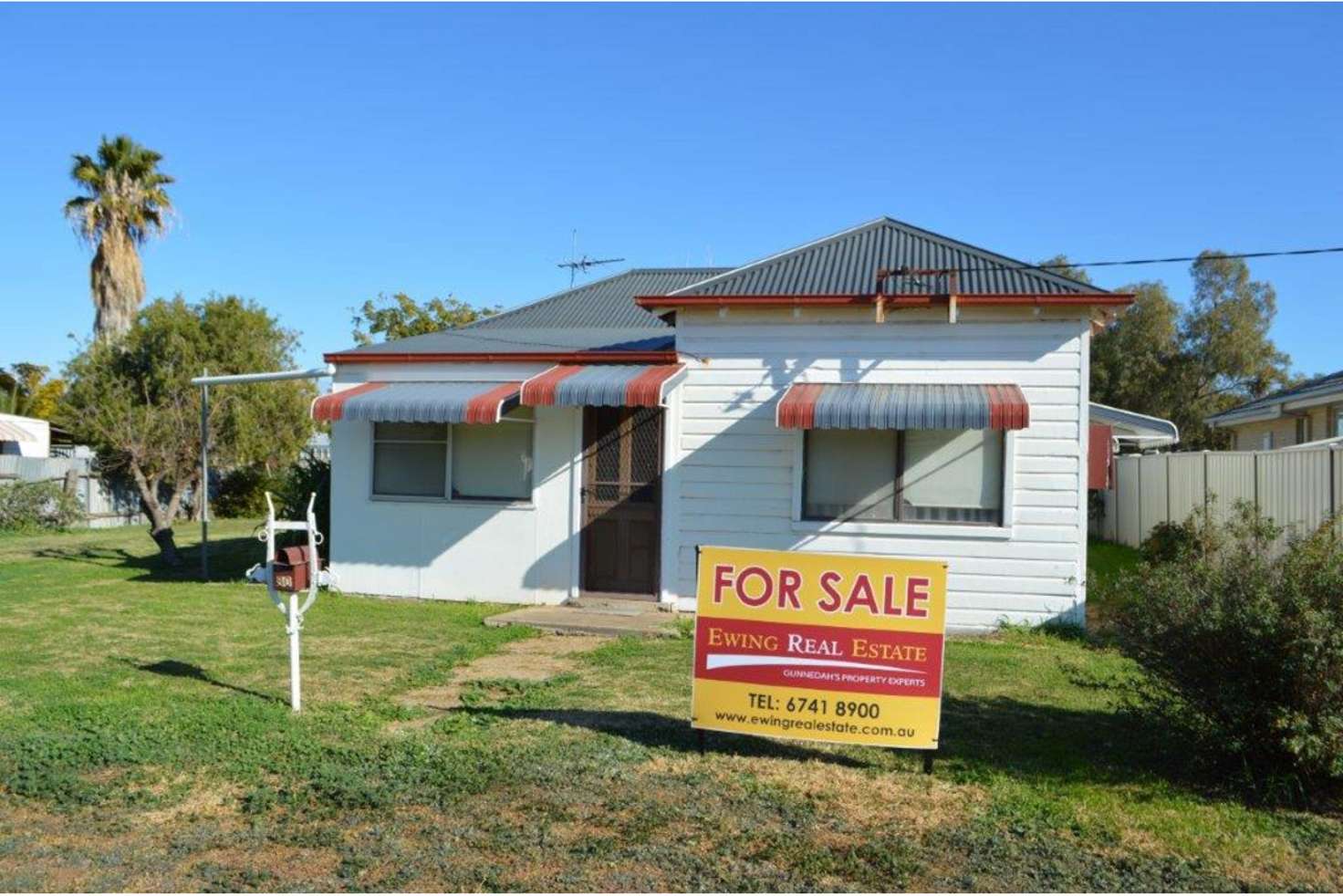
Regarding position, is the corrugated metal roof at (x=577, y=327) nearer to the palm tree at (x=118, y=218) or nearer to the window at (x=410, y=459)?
the window at (x=410, y=459)

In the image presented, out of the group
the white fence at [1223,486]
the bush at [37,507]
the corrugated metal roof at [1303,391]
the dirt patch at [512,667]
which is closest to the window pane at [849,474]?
the dirt patch at [512,667]

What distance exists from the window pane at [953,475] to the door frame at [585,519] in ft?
8.39

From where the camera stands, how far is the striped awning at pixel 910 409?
34.5 feet

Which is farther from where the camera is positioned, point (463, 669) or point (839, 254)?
point (839, 254)

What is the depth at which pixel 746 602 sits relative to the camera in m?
6.59

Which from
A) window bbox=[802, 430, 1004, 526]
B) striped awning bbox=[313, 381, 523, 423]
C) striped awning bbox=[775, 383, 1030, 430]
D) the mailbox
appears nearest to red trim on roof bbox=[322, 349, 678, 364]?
striped awning bbox=[313, 381, 523, 423]

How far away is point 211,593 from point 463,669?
18.5 feet

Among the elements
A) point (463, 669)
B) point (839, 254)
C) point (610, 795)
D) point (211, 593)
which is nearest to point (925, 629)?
point (610, 795)

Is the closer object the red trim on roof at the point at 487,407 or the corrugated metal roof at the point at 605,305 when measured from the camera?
the red trim on roof at the point at 487,407

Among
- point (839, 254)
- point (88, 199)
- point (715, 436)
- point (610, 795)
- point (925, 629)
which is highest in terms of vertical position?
point (88, 199)

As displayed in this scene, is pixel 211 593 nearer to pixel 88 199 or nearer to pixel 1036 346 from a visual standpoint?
pixel 1036 346

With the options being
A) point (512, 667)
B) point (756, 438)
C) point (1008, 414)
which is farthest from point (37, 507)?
point (1008, 414)

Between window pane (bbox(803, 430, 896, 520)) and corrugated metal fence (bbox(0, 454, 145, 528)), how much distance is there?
20.7 m

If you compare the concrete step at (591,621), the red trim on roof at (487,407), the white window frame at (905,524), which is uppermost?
the red trim on roof at (487,407)
